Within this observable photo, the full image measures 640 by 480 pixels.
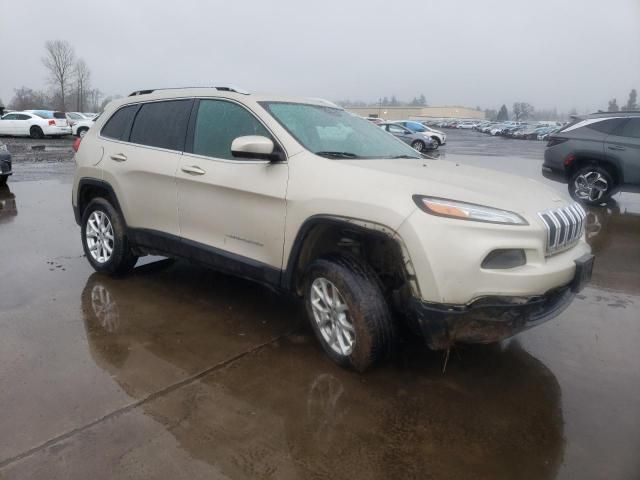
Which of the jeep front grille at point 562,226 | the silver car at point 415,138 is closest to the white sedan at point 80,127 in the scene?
the silver car at point 415,138

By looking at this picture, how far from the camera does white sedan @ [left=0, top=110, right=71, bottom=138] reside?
24656 millimetres

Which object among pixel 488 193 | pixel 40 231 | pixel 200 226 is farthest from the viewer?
pixel 40 231

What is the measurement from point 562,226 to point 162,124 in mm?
3211

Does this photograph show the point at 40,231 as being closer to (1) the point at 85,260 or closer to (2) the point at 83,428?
(1) the point at 85,260

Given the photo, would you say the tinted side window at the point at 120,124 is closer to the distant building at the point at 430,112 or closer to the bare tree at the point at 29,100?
the bare tree at the point at 29,100

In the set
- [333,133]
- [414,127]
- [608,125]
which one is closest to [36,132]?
[414,127]

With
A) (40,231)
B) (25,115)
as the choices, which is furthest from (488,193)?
(25,115)

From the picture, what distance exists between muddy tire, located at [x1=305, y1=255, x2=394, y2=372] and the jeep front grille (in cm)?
102

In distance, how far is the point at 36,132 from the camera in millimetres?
25078

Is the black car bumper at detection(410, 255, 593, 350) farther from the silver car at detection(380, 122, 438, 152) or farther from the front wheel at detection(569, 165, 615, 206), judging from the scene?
the silver car at detection(380, 122, 438, 152)

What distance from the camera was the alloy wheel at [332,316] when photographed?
317 centimetres

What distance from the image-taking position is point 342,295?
122 inches

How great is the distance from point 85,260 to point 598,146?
→ 817cm

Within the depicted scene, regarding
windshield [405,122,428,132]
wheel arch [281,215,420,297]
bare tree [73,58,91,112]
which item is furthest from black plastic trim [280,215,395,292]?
bare tree [73,58,91,112]
